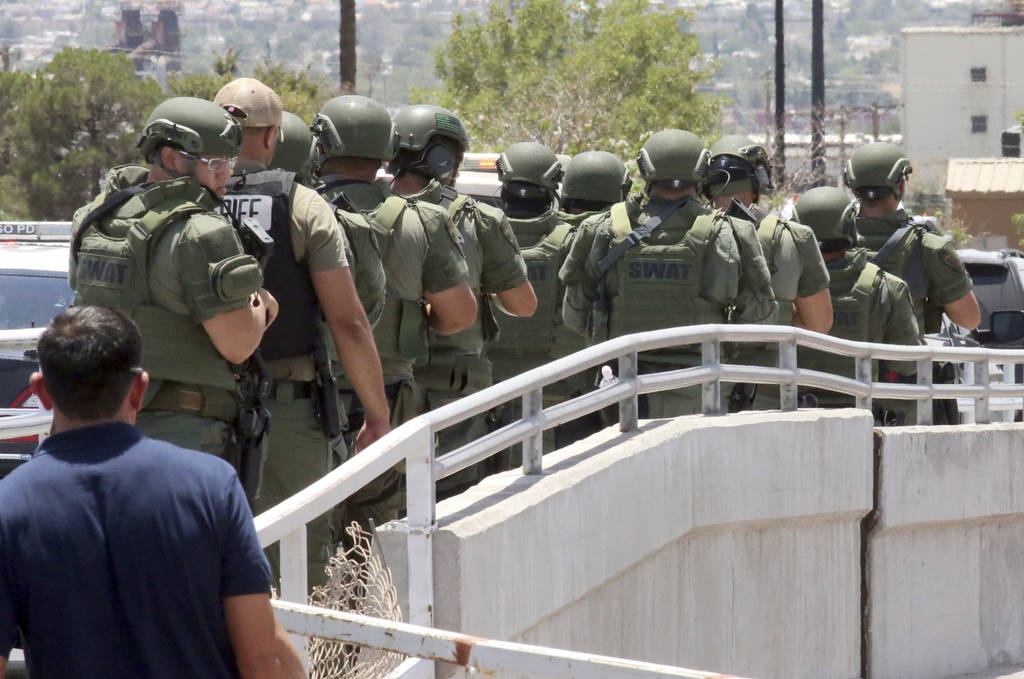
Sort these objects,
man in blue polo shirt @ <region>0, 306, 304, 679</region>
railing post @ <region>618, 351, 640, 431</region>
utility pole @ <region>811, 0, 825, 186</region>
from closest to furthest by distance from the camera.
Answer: man in blue polo shirt @ <region>0, 306, 304, 679</region>, railing post @ <region>618, 351, 640, 431</region>, utility pole @ <region>811, 0, 825, 186</region>

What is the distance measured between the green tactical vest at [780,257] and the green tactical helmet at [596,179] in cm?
81

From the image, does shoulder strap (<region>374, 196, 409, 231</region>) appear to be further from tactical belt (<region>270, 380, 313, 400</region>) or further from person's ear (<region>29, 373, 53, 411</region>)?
person's ear (<region>29, 373, 53, 411</region>)

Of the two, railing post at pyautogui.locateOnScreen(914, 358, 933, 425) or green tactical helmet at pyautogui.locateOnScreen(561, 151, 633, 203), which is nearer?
green tactical helmet at pyautogui.locateOnScreen(561, 151, 633, 203)

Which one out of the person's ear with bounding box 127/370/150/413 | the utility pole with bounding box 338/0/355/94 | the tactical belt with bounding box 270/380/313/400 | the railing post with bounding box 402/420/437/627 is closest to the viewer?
the person's ear with bounding box 127/370/150/413

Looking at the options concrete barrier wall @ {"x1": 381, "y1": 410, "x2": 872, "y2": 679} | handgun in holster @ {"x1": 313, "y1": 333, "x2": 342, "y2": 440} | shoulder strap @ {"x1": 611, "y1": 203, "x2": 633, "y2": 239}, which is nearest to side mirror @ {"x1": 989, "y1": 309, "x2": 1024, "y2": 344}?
concrete barrier wall @ {"x1": 381, "y1": 410, "x2": 872, "y2": 679}

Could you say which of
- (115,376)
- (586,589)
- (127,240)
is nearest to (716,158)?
(586,589)

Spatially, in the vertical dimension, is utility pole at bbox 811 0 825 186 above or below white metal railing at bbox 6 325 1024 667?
above

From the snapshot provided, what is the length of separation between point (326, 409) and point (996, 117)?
125m

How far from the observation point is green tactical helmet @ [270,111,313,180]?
6.10m

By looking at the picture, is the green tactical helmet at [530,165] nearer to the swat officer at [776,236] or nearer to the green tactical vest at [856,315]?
the swat officer at [776,236]

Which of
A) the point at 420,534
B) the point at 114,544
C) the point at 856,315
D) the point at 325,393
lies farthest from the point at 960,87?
the point at 114,544

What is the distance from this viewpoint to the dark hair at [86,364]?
2959 mm

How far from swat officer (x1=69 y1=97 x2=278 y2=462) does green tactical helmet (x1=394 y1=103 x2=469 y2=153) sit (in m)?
2.06

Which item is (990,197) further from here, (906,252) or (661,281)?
(661,281)
